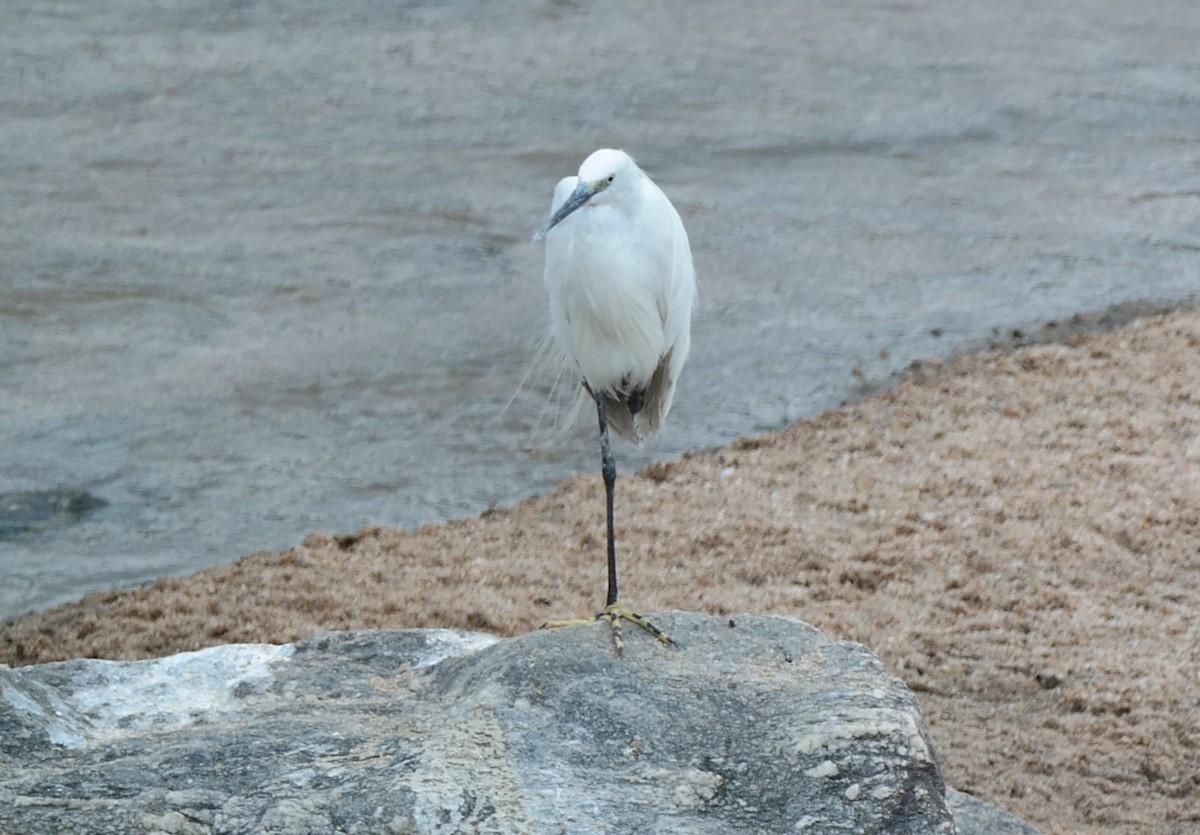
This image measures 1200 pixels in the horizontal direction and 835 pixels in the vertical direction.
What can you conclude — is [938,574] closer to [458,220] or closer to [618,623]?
[618,623]

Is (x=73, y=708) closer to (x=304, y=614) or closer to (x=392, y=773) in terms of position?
(x=392, y=773)

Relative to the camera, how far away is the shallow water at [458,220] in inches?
154

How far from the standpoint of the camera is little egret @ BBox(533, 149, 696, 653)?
89.8 inches

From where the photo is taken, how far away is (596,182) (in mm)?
2244

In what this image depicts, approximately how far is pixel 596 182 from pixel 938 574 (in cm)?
139

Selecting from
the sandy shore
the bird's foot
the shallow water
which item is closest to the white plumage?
the bird's foot

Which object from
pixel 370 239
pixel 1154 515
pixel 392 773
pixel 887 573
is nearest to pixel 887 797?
pixel 392 773

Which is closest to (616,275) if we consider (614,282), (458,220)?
(614,282)

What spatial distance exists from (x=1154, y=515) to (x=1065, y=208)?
255 cm

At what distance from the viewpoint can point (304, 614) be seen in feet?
9.86

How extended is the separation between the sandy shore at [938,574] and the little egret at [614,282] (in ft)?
2.10

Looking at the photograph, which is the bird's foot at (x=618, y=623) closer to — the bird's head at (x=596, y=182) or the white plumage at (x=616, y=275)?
the white plumage at (x=616, y=275)

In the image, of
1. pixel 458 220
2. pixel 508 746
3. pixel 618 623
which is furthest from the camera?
pixel 458 220

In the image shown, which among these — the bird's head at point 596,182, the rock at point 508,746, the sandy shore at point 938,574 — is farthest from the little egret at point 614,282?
the sandy shore at point 938,574
